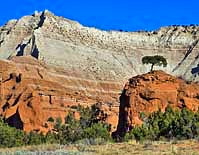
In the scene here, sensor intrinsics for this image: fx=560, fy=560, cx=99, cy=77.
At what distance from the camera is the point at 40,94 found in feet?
300

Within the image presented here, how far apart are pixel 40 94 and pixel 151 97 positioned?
4253cm

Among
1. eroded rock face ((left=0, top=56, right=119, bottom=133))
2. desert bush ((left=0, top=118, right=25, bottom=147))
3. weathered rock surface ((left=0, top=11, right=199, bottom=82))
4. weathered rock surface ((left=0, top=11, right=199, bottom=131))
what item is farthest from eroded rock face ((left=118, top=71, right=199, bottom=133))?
weathered rock surface ((left=0, top=11, right=199, bottom=82))

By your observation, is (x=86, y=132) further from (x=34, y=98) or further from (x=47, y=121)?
(x=34, y=98)

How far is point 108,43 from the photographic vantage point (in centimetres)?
14775

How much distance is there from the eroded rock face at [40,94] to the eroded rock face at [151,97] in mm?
14509

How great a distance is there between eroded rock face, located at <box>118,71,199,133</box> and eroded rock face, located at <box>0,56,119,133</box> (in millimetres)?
14509

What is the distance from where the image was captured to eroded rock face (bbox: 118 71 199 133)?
50062 mm

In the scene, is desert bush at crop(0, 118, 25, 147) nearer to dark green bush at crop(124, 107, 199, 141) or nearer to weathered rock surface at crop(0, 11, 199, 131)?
dark green bush at crop(124, 107, 199, 141)

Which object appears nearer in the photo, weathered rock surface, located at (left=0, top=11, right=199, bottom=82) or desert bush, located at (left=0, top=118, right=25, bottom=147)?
desert bush, located at (left=0, top=118, right=25, bottom=147)

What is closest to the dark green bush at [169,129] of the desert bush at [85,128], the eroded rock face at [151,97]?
the desert bush at [85,128]

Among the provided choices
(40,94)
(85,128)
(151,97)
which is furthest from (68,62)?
(151,97)

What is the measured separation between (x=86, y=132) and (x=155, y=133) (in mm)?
7854

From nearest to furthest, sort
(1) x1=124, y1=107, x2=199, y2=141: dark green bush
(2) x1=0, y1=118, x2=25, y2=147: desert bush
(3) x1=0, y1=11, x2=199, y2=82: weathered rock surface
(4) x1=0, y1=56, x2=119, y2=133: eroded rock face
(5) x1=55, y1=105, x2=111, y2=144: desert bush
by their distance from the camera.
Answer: (1) x1=124, y1=107, x2=199, y2=141: dark green bush → (2) x1=0, y1=118, x2=25, y2=147: desert bush → (5) x1=55, y1=105, x2=111, y2=144: desert bush → (4) x1=0, y1=56, x2=119, y2=133: eroded rock face → (3) x1=0, y1=11, x2=199, y2=82: weathered rock surface

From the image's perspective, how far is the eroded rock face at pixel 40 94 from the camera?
79.8 m
